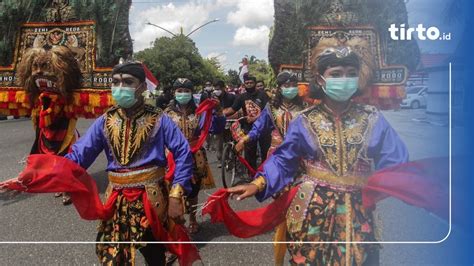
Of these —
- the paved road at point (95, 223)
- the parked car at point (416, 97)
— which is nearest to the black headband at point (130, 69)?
the paved road at point (95, 223)

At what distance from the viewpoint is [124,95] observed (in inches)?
91.1

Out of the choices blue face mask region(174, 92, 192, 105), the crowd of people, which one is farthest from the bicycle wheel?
the crowd of people

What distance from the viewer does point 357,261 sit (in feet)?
6.42

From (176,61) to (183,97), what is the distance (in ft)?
4.60

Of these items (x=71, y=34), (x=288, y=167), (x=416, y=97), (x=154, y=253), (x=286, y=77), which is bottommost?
(x=154, y=253)

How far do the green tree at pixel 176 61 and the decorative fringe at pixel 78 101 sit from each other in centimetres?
44

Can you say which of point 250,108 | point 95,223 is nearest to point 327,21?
point 95,223

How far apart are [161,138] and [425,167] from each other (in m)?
1.45

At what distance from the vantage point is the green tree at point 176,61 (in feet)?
6.70

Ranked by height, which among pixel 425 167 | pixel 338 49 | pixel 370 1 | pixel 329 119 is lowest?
pixel 425 167

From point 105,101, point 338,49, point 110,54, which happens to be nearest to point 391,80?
point 338,49

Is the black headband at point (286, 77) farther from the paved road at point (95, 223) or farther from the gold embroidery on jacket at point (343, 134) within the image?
the paved road at point (95, 223)

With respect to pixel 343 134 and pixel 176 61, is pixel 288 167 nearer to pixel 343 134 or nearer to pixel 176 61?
pixel 343 134

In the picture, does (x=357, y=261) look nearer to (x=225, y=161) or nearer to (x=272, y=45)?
(x=272, y=45)
